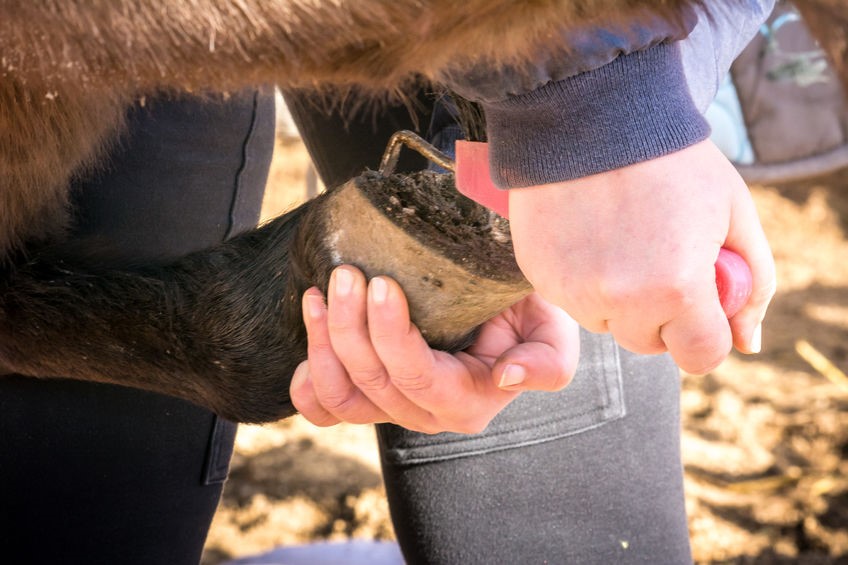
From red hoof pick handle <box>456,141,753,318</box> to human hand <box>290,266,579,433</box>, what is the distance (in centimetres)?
10

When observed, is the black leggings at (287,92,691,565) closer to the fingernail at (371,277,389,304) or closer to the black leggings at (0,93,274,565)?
the black leggings at (0,93,274,565)

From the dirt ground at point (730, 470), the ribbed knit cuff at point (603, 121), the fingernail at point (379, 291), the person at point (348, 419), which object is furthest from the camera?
the dirt ground at point (730, 470)

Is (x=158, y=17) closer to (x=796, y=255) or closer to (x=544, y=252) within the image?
(x=544, y=252)

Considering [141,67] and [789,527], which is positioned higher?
[141,67]

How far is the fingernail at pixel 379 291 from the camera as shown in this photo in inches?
28.8

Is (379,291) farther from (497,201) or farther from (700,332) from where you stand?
(700,332)

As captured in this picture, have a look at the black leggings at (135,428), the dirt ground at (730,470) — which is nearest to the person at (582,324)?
the black leggings at (135,428)

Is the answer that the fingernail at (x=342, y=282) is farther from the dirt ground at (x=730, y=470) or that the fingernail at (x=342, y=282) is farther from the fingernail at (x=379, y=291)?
the dirt ground at (x=730, y=470)

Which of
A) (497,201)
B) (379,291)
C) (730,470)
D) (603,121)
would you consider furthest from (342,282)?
(730,470)

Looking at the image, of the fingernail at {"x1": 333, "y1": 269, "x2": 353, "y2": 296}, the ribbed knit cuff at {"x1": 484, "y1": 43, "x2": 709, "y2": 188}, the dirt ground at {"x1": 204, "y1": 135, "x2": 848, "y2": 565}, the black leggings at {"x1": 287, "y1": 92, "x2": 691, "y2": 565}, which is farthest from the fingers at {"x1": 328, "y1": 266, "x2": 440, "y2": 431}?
the dirt ground at {"x1": 204, "y1": 135, "x2": 848, "y2": 565}

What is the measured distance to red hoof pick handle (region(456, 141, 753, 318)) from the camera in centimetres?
60

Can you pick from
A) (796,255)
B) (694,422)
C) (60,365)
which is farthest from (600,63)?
(796,255)

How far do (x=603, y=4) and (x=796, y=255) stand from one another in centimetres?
288

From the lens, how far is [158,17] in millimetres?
499
